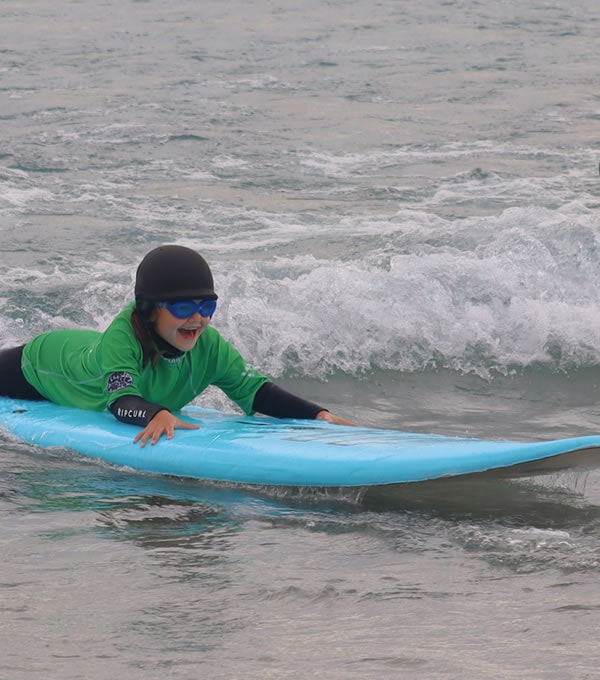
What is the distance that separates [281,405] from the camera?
545 cm

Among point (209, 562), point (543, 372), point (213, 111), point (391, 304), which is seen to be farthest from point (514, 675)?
→ point (213, 111)

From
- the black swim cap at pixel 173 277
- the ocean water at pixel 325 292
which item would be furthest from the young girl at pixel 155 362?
the ocean water at pixel 325 292

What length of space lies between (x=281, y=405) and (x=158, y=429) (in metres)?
0.64

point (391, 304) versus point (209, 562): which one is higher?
point (391, 304)

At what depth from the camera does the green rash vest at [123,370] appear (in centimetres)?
512

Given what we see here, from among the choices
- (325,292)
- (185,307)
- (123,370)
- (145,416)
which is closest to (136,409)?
(145,416)

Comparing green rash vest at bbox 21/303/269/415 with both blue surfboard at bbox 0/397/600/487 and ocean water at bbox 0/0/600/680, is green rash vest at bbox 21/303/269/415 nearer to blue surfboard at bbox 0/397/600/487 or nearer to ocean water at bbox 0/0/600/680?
blue surfboard at bbox 0/397/600/487

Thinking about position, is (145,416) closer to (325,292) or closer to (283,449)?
(283,449)

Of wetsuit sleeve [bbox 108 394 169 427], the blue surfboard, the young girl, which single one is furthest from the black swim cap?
the blue surfboard

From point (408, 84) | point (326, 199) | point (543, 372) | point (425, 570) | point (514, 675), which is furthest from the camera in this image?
point (408, 84)

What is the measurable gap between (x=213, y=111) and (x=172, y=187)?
110 inches

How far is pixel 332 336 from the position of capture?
7508mm

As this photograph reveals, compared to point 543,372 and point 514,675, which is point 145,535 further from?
point 543,372

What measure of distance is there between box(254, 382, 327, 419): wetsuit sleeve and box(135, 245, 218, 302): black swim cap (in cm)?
65
